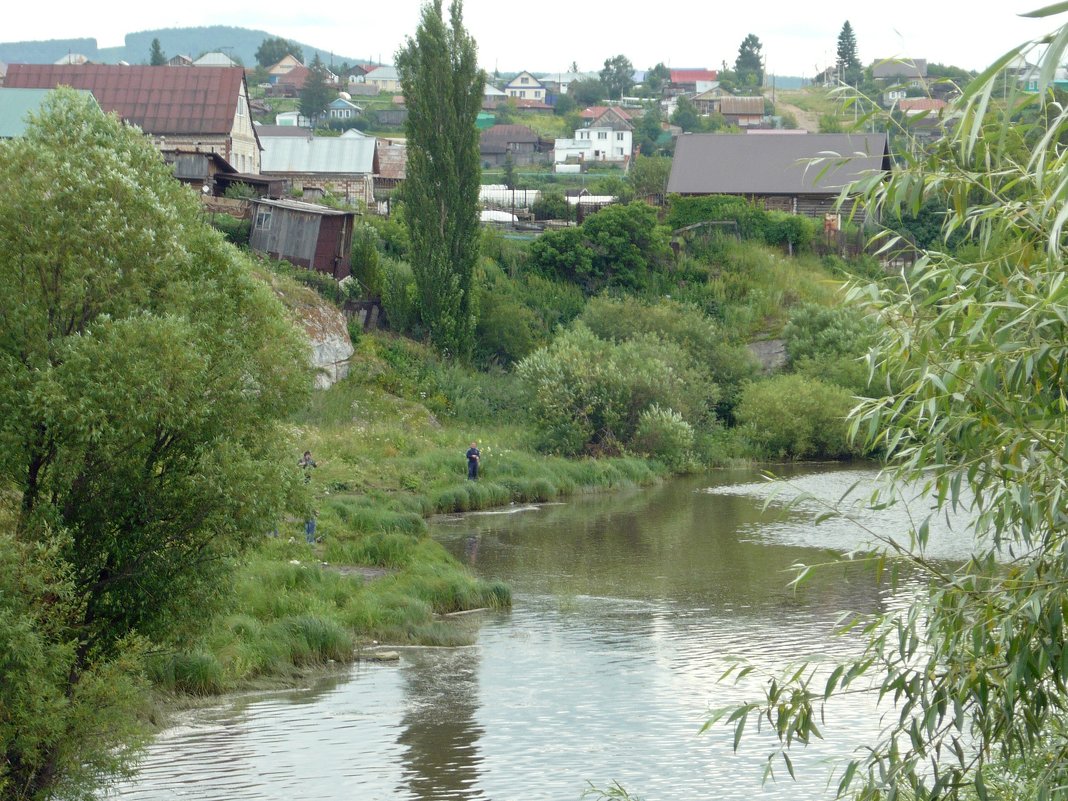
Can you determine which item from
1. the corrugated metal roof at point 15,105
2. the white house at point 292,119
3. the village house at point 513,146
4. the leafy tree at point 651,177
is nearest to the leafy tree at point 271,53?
the white house at point 292,119

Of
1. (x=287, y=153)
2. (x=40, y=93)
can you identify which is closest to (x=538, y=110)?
(x=287, y=153)

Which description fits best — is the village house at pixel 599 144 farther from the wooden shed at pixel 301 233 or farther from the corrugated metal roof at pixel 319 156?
the wooden shed at pixel 301 233

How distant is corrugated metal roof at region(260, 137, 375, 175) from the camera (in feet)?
211

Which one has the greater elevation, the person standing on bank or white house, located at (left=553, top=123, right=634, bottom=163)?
white house, located at (left=553, top=123, right=634, bottom=163)

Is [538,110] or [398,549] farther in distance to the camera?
[538,110]

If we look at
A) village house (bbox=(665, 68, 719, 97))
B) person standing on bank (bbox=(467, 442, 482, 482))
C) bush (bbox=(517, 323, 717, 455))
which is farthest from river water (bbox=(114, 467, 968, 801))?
village house (bbox=(665, 68, 719, 97))

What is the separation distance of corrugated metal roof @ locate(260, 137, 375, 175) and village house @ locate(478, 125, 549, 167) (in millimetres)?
48686

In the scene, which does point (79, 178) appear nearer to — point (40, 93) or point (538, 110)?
point (40, 93)

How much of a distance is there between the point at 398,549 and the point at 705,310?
30387mm

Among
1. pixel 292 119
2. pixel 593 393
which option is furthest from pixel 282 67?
pixel 593 393

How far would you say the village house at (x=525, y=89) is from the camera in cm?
18462

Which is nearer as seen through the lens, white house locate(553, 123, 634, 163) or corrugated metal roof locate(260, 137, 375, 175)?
corrugated metal roof locate(260, 137, 375, 175)

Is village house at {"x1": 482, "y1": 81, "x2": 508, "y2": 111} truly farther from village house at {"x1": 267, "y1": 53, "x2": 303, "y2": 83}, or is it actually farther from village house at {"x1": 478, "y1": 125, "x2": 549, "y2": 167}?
village house at {"x1": 478, "y1": 125, "x2": 549, "y2": 167}

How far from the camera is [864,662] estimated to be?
7.10 meters
